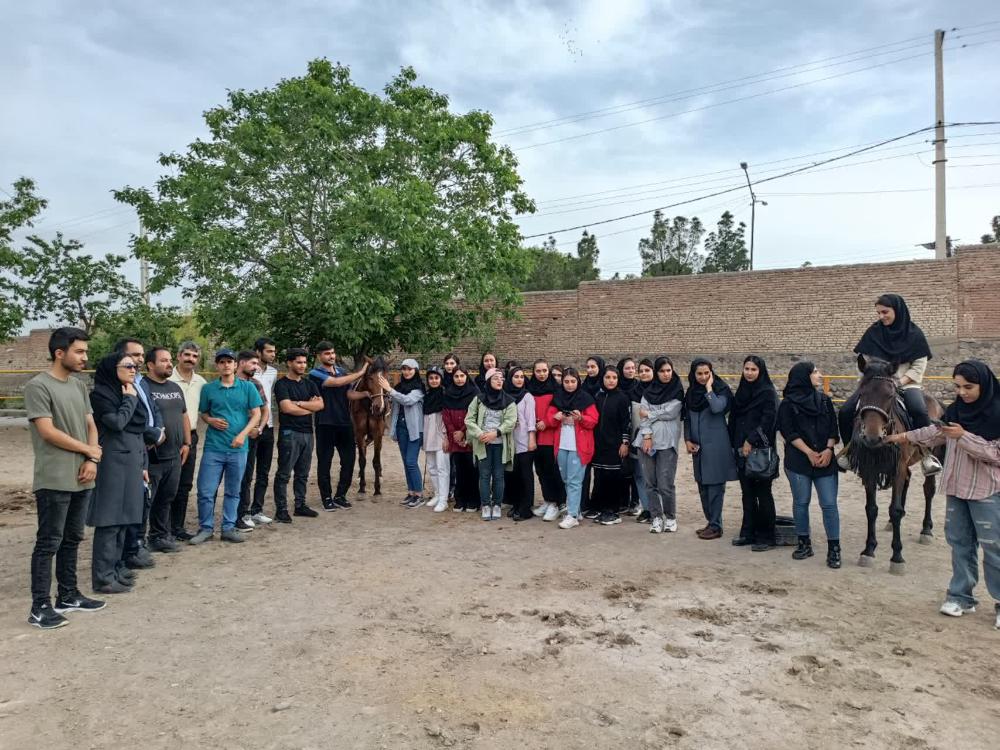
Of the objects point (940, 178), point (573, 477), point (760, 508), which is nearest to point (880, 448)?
point (760, 508)

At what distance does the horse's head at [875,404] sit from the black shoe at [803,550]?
3.56 ft

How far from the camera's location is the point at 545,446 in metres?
7.42

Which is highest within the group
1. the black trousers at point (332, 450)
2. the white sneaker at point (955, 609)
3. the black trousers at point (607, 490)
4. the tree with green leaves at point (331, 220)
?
the tree with green leaves at point (331, 220)

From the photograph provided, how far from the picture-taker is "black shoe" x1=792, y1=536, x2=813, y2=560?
19.1 ft

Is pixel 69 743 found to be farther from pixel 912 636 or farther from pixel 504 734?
pixel 912 636

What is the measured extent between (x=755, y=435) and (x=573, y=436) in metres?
1.82

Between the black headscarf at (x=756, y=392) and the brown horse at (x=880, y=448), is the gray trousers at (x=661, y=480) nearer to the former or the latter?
the black headscarf at (x=756, y=392)

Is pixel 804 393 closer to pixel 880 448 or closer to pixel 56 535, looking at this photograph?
pixel 880 448

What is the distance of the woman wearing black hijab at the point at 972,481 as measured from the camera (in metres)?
4.33

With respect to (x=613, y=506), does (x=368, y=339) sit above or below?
above

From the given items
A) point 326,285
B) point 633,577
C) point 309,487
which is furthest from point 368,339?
point 633,577

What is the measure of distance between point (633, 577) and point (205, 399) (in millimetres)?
4141

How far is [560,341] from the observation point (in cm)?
2119

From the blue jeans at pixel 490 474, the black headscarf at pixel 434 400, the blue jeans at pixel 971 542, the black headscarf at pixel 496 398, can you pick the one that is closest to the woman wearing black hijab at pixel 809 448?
the blue jeans at pixel 971 542
